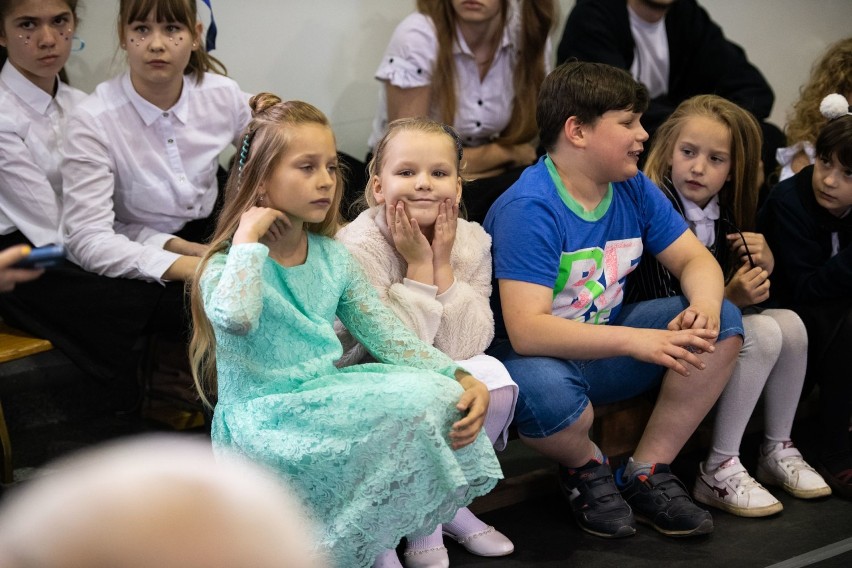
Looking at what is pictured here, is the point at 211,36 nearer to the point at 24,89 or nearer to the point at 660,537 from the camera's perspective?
the point at 24,89

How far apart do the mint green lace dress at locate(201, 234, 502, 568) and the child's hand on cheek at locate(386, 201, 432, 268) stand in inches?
9.3

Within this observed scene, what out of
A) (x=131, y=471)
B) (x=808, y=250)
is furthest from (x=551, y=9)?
(x=131, y=471)

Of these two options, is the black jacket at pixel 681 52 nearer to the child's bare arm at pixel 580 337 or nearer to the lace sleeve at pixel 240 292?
the child's bare arm at pixel 580 337

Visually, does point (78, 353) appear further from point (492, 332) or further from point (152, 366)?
point (492, 332)

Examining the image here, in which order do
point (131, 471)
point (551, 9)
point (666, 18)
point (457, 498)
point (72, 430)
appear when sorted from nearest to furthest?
1. point (131, 471)
2. point (457, 498)
3. point (72, 430)
4. point (551, 9)
5. point (666, 18)

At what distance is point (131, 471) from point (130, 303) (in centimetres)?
188

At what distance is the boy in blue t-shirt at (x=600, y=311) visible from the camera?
2.19m

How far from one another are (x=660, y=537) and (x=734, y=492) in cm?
23

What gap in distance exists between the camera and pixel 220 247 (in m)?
1.98

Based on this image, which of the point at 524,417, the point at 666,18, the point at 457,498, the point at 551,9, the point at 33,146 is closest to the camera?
the point at 457,498

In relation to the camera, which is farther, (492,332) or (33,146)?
(33,146)

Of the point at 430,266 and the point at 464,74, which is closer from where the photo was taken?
the point at 430,266

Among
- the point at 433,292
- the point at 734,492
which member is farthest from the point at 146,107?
the point at 734,492

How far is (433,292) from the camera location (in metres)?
2.13
